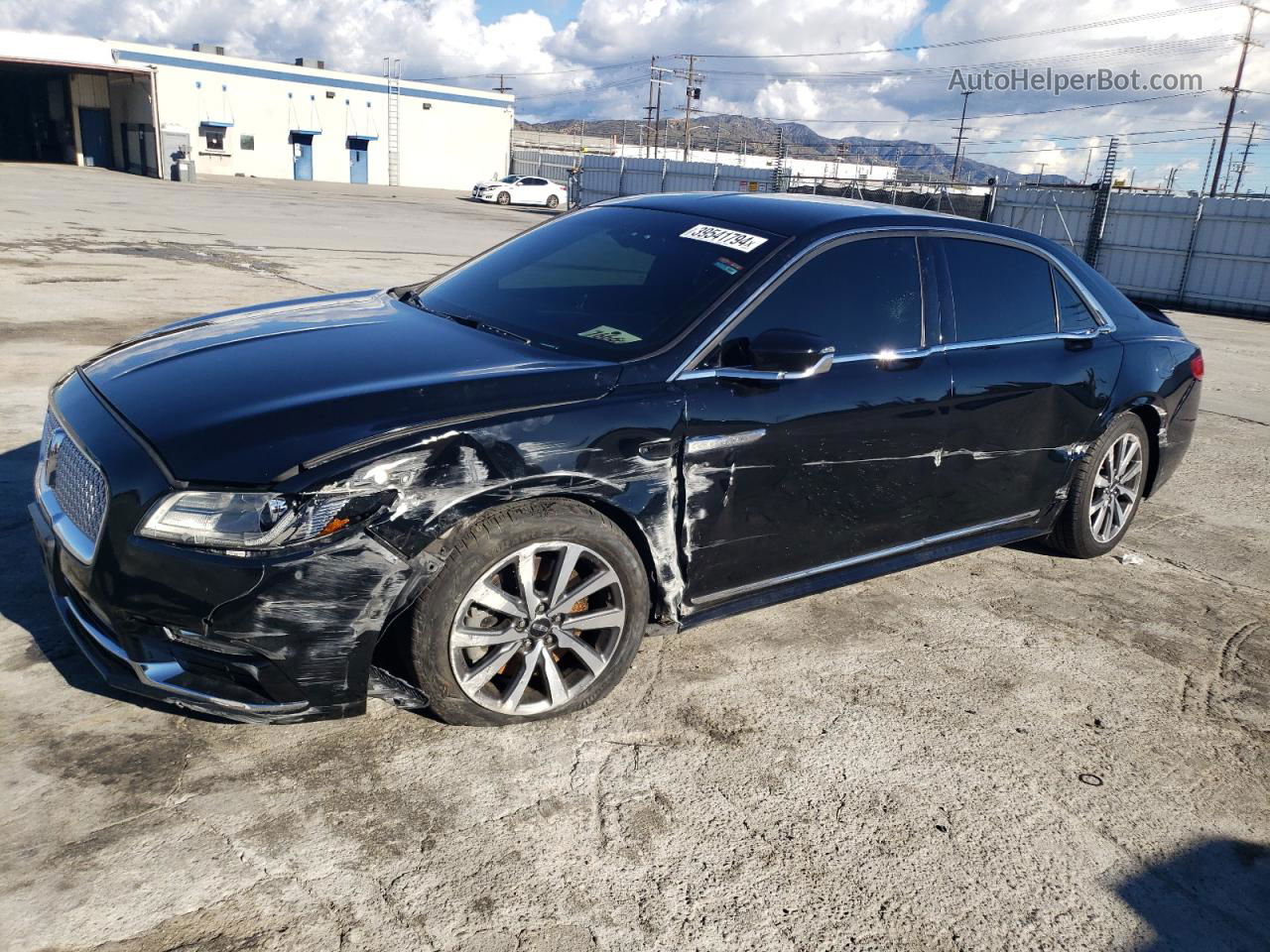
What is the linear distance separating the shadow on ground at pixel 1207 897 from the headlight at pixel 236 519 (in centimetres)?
245

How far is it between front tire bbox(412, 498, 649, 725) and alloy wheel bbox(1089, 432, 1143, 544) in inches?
113

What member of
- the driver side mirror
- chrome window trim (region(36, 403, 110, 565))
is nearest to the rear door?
the driver side mirror

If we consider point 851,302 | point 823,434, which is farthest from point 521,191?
point 823,434

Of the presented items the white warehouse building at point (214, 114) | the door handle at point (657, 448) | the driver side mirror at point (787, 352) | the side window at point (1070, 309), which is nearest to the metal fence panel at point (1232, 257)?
the side window at point (1070, 309)

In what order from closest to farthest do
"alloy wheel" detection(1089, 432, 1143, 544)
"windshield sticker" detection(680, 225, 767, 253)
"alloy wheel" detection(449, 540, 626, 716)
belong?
1. "alloy wheel" detection(449, 540, 626, 716)
2. "windshield sticker" detection(680, 225, 767, 253)
3. "alloy wheel" detection(1089, 432, 1143, 544)

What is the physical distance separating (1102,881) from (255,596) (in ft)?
8.06

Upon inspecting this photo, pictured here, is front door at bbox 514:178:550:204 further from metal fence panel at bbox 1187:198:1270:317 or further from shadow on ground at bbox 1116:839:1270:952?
shadow on ground at bbox 1116:839:1270:952

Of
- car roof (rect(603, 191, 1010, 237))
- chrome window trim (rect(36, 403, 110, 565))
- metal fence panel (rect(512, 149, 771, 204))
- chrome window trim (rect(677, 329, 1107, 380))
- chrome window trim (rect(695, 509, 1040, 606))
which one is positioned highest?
metal fence panel (rect(512, 149, 771, 204))

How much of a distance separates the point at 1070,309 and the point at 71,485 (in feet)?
14.0

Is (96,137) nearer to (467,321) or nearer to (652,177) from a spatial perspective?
(652,177)

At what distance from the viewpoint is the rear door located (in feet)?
13.6

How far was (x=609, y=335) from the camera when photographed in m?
3.51

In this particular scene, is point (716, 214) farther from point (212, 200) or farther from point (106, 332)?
point (212, 200)

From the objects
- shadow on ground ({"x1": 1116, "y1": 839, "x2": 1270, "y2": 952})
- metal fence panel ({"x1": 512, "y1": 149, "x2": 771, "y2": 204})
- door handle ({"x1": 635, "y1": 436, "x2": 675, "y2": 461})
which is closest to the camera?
shadow on ground ({"x1": 1116, "y1": 839, "x2": 1270, "y2": 952})
